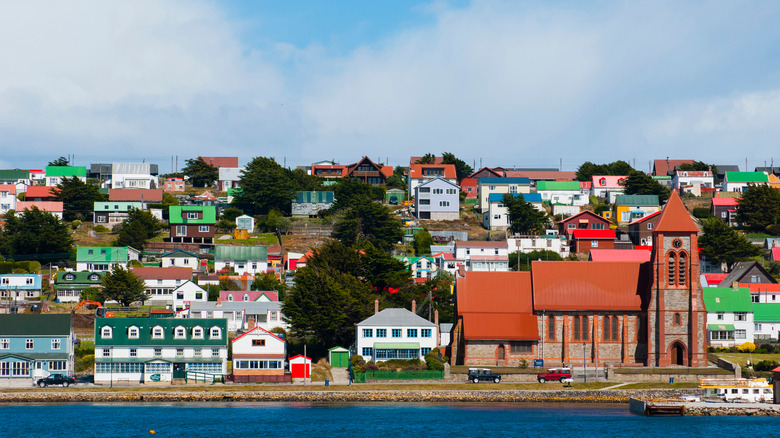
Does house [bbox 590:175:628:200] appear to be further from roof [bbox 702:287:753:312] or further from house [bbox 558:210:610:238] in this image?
roof [bbox 702:287:753:312]

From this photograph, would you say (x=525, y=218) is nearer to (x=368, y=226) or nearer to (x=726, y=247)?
(x=368, y=226)

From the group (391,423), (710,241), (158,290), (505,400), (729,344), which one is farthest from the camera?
(710,241)

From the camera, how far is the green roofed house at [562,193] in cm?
13275

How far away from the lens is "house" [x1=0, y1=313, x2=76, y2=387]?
230 ft

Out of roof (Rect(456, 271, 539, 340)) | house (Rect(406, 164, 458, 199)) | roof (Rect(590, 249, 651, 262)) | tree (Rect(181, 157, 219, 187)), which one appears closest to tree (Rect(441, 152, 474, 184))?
house (Rect(406, 164, 458, 199))

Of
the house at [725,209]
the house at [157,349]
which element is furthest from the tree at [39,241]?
the house at [725,209]

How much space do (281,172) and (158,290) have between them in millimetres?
43161

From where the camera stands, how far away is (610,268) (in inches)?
2972

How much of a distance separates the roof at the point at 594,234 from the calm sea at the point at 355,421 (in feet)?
147

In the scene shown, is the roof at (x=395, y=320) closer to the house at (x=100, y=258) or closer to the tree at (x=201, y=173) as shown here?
the house at (x=100, y=258)

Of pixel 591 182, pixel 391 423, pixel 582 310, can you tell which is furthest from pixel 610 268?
pixel 591 182

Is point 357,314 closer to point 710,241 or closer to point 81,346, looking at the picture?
point 81,346

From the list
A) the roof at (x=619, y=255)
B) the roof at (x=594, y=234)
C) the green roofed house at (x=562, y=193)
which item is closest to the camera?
the roof at (x=619, y=255)

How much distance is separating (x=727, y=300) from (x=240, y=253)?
4674cm
